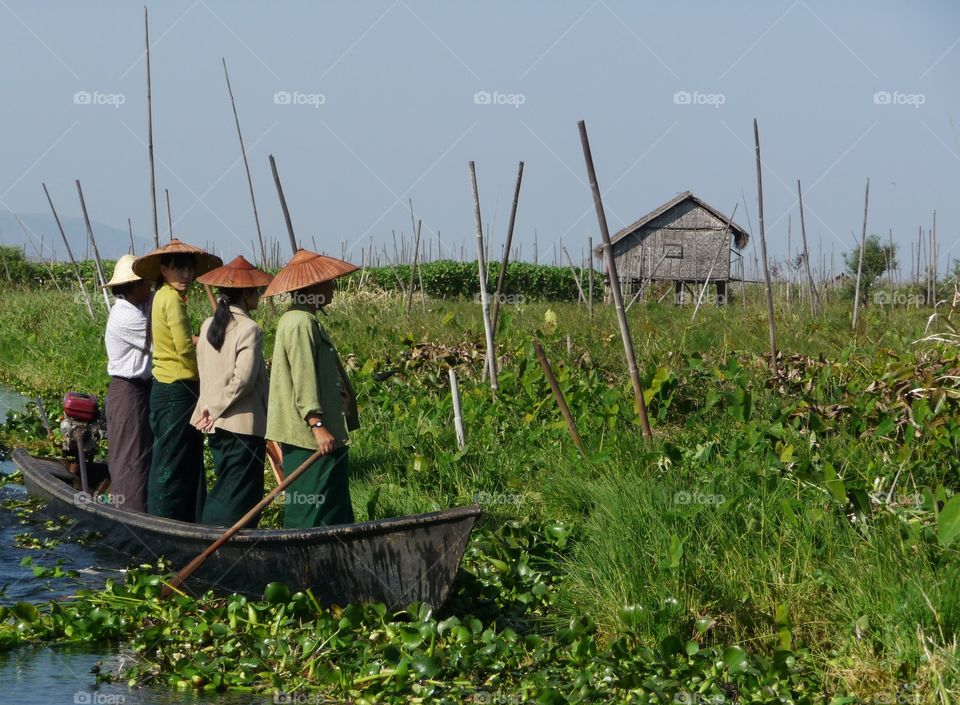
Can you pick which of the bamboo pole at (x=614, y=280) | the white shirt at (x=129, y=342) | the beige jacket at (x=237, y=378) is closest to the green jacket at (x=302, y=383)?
the beige jacket at (x=237, y=378)

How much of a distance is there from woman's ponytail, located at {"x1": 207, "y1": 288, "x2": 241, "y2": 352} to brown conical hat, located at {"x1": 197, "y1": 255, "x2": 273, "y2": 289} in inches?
3.1

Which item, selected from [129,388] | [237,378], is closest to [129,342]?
[129,388]

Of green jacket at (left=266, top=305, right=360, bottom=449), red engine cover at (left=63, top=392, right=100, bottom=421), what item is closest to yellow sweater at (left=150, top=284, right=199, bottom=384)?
green jacket at (left=266, top=305, right=360, bottom=449)

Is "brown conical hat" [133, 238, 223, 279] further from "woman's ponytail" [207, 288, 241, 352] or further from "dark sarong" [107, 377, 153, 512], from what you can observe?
"dark sarong" [107, 377, 153, 512]

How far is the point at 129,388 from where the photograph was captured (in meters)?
6.41

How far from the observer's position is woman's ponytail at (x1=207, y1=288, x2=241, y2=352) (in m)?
5.55

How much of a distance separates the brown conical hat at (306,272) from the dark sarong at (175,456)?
111 cm

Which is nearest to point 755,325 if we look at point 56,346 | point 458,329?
point 458,329

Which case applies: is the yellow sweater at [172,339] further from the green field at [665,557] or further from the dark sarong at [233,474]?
the green field at [665,557]

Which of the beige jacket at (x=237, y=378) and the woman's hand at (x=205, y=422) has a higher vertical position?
the beige jacket at (x=237, y=378)

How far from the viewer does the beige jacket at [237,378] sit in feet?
18.2

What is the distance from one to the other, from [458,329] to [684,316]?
345cm

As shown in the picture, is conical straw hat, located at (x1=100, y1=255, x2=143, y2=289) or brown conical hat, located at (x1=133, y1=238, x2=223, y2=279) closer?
brown conical hat, located at (x1=133, y1=238, x2=223, y2=279)

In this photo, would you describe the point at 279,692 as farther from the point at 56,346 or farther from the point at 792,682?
the point at 56,346
